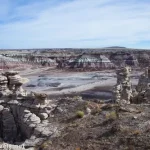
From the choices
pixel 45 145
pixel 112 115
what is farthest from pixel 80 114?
pixel 45 145

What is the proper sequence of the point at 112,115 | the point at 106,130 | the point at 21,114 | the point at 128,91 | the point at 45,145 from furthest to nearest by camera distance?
the point at 128,91 → the point at 21,114 → the point at 112,115 → the point at 106,130 → the point at 45,145

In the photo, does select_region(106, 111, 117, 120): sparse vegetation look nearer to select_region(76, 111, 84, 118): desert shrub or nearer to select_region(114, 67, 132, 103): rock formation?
select_region(76, 111, 84, 118): desert shrub

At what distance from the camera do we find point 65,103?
28391mm

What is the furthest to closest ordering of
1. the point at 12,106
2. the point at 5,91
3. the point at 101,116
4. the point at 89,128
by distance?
the point at 5,91 → the point at 12,106 → the point at 101,116 → the point at 89,128

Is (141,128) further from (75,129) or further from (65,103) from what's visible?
(65,103)

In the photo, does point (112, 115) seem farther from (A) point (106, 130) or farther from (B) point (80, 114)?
(B) point (80, 114)

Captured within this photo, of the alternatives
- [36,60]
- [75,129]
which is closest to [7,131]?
[75,129]

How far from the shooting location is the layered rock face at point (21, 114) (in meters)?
25.6

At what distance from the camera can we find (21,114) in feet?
93.4

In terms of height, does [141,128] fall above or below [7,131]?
above

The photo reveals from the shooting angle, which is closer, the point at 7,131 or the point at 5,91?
the point at 7,131

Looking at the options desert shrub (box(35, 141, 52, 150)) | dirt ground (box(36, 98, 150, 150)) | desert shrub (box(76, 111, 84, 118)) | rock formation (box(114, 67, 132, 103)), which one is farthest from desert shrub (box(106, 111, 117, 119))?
rock formation (box(114, 67, 132, 103))

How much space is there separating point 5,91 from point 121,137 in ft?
48.0

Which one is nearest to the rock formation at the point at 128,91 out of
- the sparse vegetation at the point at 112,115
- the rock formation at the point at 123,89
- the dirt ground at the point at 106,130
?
the rock formation at the point at 123,89
